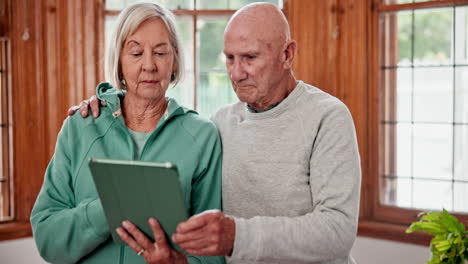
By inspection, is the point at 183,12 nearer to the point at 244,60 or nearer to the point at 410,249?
the point at 244,60

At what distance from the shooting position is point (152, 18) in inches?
69.6

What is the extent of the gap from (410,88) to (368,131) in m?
0.37

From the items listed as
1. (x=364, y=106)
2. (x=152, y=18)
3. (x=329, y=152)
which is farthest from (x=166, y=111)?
(x=364, y=106)

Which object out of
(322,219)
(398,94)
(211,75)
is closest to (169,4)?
(211,75)

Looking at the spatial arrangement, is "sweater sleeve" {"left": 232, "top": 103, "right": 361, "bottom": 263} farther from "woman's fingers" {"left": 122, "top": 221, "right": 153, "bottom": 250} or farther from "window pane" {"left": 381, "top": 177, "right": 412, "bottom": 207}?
"window pane" {"left": 381, "top": 177, "right": 412, "bottom": 207}

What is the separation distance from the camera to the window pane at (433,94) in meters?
3.15

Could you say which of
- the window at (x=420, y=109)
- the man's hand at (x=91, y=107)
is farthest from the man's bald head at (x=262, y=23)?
the window at (x=420, y=109)

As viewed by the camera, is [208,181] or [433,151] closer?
[208,181]

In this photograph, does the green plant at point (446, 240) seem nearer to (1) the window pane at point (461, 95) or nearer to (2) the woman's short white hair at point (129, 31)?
(2) the woman's short white hair at point (129, 31)

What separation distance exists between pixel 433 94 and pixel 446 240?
1.64 metres

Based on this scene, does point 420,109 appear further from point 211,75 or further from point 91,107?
point 91,107

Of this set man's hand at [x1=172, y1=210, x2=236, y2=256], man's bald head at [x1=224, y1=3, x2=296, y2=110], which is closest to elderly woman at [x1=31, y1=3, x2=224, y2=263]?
man's bald head at [x1=224, y1=3, x2=296, y2=110]

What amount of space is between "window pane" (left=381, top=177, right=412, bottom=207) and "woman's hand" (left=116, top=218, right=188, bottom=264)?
222 centimetres

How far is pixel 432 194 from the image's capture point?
323 centimetres
